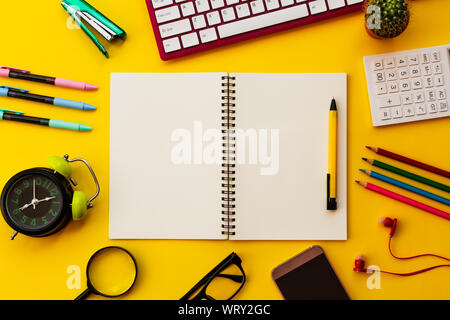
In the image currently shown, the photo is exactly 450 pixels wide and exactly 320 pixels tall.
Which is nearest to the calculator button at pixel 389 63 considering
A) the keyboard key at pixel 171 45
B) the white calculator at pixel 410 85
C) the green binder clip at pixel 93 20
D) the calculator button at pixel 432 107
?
the white calculator at pixel 410 85

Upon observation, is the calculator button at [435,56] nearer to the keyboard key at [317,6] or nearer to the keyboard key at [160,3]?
the keyboard key at [317,6]

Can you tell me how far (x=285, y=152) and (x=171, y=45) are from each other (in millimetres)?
321

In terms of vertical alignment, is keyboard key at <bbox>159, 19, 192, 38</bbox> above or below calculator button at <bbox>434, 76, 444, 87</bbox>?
above

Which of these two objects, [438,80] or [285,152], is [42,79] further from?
[438,80]

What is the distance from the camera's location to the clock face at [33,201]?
82 cm

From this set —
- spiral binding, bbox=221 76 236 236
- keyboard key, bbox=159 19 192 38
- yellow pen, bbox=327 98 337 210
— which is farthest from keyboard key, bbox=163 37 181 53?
yellow pen, bbox=327 98 337 210

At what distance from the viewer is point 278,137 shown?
875 mm

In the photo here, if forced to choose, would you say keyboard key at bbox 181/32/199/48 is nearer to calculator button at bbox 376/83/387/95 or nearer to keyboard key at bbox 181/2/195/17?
keyboard key at bbox 181/2/195/17

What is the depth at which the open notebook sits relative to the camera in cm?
87

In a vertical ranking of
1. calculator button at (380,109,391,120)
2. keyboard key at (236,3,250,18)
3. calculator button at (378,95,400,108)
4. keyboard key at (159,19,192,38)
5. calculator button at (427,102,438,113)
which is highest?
keyboard key at (236,3,250,18)

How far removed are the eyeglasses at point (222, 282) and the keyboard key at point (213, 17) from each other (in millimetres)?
473

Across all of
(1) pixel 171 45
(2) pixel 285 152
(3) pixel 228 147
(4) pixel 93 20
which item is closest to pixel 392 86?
(2) pixel 285 152
